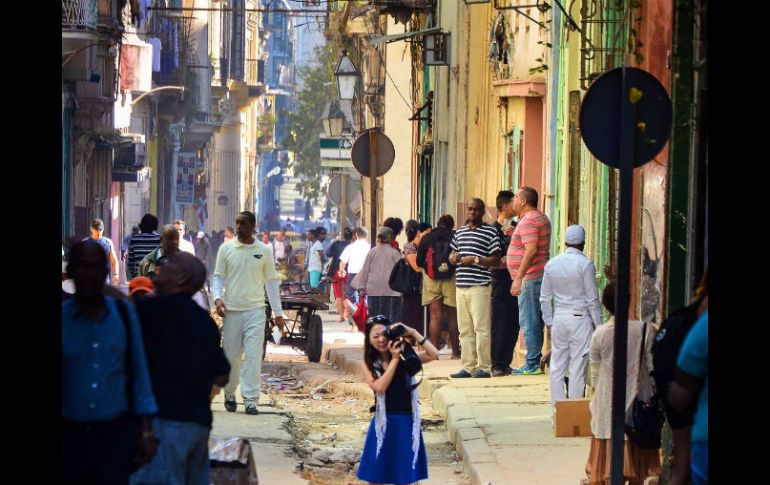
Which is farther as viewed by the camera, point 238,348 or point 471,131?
point 471,131

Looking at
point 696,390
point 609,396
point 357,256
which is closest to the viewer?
point 696,390

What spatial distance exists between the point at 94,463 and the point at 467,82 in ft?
60.4

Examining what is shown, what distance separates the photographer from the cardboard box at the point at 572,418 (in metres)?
12.0

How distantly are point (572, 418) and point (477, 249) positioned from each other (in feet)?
13.5

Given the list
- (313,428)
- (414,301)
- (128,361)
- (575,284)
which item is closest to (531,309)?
(313,428)

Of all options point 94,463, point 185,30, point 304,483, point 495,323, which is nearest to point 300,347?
point 495,323

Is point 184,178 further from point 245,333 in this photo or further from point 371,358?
point 371,358

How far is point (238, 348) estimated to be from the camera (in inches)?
537

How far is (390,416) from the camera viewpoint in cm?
979

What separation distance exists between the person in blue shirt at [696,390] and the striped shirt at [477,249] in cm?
951

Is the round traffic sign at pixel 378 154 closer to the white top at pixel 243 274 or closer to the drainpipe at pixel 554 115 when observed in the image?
the drainpipe at pixel 554 115

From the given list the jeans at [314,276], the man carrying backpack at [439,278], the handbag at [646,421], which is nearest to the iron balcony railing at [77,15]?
the jeans at [314,276]

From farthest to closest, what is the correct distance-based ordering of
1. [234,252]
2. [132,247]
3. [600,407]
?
[132,247] → [234,252] → [600,407]
